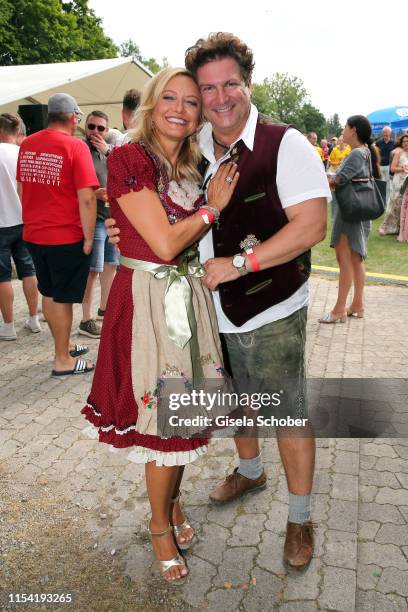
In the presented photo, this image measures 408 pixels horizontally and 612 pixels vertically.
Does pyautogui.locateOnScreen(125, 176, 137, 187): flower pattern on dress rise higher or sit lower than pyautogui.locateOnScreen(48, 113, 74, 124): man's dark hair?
lower

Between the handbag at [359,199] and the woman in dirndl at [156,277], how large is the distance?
3.08m

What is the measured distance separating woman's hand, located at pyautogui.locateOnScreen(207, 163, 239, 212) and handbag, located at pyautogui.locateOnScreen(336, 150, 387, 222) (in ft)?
10.2

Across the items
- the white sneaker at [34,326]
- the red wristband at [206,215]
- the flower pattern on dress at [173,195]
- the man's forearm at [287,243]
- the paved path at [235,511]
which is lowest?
the white sneaker at [34,326]

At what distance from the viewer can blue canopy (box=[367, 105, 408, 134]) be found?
17.4 metres

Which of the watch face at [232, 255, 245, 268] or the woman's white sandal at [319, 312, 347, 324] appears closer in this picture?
the watch face at [232, 255, 245, 268]

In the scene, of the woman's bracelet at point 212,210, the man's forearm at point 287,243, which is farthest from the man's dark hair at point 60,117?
the man's forearm at point 287,243

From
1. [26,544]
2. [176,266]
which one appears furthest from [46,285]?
[176,266]

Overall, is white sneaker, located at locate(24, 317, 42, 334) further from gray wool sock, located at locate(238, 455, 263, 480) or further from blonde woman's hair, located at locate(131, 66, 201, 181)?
blonde woman's hair, located at locate(131, 66, 201, 181)

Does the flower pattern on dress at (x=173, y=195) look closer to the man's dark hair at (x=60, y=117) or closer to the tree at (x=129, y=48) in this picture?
the man's dark hair at (x=60, y=117)

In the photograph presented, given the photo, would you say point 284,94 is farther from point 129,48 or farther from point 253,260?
point 253,260

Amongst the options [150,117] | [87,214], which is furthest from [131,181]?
[87,214]

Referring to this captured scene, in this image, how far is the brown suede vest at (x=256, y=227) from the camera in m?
1.85

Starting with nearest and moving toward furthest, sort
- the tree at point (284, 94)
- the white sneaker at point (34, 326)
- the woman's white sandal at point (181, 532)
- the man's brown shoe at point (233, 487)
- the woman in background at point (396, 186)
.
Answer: the woman's white sandal at point (181, 532)
the man's brown shoe at point (233, 487)
the white sneaker at point (34, 326)
the woman in background at point (396, 186)
the tree at point (284, 94)

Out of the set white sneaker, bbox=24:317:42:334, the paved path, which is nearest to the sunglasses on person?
white sneaker, bbox=24:317:42:334
